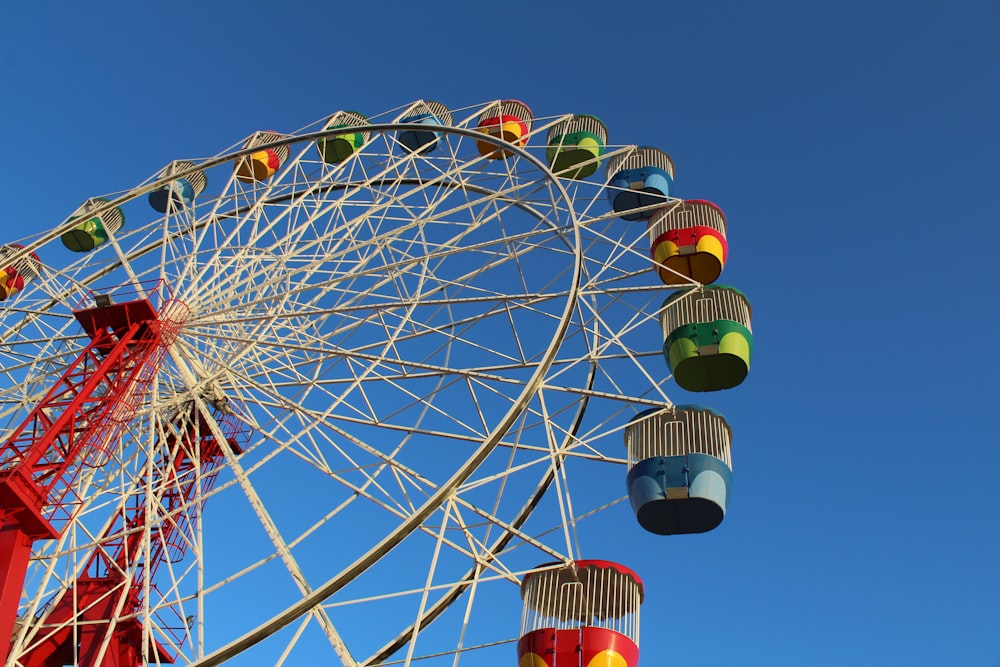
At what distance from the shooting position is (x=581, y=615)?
10.5 metres

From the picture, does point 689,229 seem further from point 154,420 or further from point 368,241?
point 154,420

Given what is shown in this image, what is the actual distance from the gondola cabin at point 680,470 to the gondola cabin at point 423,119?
6608mm

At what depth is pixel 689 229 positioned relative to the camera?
Result: 1549 centimetres

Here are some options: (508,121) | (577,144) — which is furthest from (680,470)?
(508,121)

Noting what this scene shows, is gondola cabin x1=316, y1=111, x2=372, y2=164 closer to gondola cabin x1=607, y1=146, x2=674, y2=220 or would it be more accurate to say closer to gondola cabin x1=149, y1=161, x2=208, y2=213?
gondola cabin x1=149, y1=161, x2=208, y2=213

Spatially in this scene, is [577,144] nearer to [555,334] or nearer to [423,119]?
[423,119]

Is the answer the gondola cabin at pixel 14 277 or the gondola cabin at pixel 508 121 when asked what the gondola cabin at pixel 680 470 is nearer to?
the gondola cabin at pixel 508 121

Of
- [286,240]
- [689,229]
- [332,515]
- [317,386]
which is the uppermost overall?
[689,229]

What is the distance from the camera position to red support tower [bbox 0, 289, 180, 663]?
385 inches

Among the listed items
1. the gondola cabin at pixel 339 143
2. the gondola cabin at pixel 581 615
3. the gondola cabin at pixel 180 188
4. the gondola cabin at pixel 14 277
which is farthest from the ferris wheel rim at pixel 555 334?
the gondola cabin at pixel 14 277

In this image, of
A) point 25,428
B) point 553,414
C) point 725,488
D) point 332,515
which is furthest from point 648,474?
point 25,428

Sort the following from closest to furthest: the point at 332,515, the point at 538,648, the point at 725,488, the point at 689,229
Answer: the point at 538,648 → the point at 332,515 → the point at 725,488 → the point at 689,229

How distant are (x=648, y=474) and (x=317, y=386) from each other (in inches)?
172

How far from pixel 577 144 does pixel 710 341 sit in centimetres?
514
